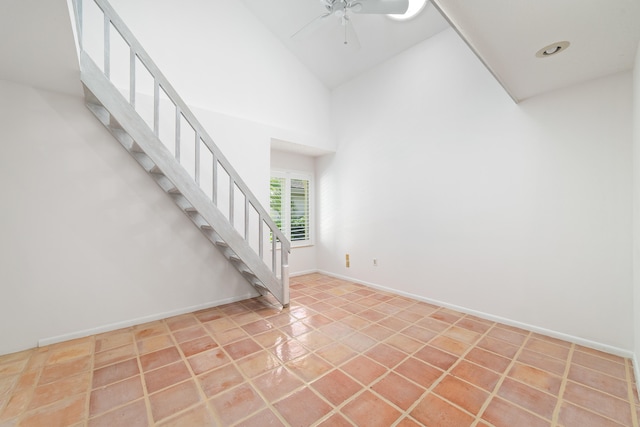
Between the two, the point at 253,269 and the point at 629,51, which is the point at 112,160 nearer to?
the point at 253,269

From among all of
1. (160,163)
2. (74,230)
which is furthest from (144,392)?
(160,163)

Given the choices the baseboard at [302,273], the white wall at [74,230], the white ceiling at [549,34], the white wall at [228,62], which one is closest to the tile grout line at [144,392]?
the white wall at [74,230]

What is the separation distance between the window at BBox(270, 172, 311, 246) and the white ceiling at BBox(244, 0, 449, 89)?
205cm

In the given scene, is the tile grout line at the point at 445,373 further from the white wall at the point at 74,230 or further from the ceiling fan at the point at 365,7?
the ceiling fan at the point at 365,7

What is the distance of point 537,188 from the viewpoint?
8.76 feet

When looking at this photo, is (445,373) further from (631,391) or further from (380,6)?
(380,6)

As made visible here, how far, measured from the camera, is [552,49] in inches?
75.4

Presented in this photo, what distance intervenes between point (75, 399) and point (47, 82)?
2656 millimetres

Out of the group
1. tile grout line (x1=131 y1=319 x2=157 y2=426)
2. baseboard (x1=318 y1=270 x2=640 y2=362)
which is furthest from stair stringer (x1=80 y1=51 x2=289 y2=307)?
baseboard (x1=318 y1=270 x2=640 y2=362)

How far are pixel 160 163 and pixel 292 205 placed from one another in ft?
9.05

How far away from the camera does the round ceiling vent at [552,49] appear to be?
1843 mm

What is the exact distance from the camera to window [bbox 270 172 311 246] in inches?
192

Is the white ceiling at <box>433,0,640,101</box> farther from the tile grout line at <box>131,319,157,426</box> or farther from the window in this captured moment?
the window

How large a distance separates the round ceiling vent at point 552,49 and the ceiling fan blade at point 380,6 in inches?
47.2
